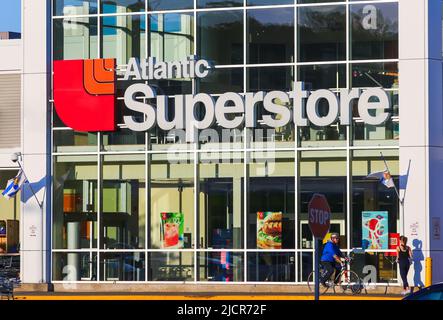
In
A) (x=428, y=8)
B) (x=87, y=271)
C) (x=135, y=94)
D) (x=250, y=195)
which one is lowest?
(x=87, y=271)

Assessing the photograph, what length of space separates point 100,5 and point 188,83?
3.58 m

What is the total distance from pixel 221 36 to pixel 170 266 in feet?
22.3

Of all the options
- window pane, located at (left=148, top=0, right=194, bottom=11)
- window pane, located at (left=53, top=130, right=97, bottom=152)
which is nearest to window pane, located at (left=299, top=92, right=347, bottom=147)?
window pane, located at (left=148, top=0, right=194, bottom=11)

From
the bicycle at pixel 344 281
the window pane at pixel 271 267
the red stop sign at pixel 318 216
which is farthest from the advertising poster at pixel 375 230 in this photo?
the red stop sign at pixel 318 216

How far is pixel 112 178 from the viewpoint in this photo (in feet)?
109

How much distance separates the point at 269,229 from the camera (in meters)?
32.1

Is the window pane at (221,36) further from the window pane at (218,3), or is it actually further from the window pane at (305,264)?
the window pane at (305,264)

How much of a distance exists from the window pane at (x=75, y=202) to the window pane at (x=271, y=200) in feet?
15.6

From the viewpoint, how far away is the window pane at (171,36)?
32875 millimetres

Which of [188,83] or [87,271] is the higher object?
[188,83]
